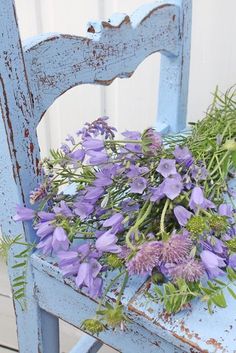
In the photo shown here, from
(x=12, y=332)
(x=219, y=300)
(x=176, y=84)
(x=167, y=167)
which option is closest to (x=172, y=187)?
(x=167, y=167)

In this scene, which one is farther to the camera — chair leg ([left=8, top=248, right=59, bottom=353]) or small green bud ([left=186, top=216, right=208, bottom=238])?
chair leg ([left=8, top=248, right=59, bottom=353])

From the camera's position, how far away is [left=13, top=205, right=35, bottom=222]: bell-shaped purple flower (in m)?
0.57

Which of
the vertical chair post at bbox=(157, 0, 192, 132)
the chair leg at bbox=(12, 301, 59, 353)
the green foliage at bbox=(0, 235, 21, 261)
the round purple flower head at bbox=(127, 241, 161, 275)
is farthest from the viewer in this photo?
the vertical chair post at bbox=(157, 0, 192, 132)

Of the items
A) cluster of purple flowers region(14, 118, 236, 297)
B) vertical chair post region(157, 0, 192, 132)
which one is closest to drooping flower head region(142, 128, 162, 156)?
cluster of purple flowers region(14, 118, 236, 297)

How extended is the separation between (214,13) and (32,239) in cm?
62

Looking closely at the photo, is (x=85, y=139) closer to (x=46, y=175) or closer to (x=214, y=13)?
(x=46, y=175)

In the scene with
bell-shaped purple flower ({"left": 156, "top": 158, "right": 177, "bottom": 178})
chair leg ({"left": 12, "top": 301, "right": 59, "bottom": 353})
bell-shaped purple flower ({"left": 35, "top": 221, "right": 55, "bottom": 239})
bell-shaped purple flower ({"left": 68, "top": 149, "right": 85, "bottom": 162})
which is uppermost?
bell-shaped purple flower ({"left": 156, "top": 158, "right": 177, "bottom": 178})

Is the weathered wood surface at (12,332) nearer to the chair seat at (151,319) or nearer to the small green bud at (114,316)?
the chair seat at (151,319)

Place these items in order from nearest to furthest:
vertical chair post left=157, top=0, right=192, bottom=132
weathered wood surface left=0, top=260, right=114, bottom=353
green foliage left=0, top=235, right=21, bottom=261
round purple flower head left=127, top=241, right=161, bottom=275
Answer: round purple flower head left=127, top=241, right=161, bottom=275, green foliage left=0, top=235, right=21, bottom=261, vertical chair post left=157, top=0, right=192, bottom=132, weathered wood surface left=0, top=260, right=114, bottom=353

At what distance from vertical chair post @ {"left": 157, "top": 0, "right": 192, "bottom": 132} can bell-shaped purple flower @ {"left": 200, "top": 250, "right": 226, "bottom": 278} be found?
1.52 feet

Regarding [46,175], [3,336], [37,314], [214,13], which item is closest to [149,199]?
[46,175]

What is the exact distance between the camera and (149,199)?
548mm

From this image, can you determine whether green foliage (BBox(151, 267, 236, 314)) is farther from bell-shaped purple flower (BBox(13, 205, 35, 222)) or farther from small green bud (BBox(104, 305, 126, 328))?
bell-shaped purple flower (BBox(13, 205, 35, 222))

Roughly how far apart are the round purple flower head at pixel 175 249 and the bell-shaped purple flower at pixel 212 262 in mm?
21
